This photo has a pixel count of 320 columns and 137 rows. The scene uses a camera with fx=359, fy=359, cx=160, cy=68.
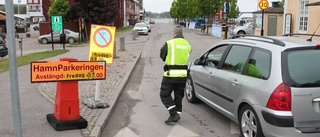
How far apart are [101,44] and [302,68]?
3931 millimetres

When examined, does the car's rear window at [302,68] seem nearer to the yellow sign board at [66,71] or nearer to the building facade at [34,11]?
the yellow sign board at [66,71]

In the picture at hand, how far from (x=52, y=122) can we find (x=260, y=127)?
131 inches

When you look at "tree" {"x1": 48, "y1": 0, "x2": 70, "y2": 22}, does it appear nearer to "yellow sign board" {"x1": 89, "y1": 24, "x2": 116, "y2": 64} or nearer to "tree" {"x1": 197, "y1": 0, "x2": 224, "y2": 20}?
"tree" {"x1": 197, "y1": 0, "x2": 224, "y2": 20}

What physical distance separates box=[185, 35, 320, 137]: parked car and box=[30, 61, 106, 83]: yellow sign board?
2168 millimetres

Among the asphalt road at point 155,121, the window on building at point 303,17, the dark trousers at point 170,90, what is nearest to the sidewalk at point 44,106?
the asphalt road at point 155,121

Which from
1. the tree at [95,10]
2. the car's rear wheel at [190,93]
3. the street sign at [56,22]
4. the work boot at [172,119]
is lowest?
the work boot at [172,119]

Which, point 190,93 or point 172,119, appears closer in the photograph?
point 172,119

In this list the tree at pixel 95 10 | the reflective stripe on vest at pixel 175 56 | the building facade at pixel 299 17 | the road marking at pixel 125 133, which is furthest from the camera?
the tree at pixel 95 10

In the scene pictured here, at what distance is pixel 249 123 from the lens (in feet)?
17.2

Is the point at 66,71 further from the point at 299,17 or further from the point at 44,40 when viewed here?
the point at 44,40

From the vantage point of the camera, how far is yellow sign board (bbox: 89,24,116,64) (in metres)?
7.17

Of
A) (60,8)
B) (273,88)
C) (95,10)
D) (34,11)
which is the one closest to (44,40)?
(60,8)

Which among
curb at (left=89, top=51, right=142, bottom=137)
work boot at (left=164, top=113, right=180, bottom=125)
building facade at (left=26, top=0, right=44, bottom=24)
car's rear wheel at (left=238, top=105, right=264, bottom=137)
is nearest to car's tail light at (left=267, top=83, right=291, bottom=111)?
car's rear wheel at (left=238, top=105, right=264, bottom=137)

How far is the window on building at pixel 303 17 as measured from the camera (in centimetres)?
2019
